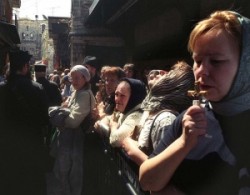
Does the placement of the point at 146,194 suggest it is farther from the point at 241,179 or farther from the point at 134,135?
the point at 241,179

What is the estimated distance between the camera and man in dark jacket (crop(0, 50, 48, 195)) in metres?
4.54

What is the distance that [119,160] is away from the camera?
134 inches

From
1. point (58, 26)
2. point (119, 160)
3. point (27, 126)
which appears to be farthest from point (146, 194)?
point (58, 26)

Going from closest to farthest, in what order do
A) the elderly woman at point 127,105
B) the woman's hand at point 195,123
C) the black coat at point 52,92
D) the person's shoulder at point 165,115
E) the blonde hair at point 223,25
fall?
the woman's hand at point 195,123 → the blonde hair at point 223,25 → the person's shoulder at point 165,115 → the elderly woman at point 127,105 → the black coat at point 52,92

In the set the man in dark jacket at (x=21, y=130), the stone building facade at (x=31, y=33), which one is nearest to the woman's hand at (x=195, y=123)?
the man in dark jacket at (x=21, y=130)

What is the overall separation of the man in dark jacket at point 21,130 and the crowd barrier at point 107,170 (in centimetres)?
60

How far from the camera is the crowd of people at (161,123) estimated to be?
147cm

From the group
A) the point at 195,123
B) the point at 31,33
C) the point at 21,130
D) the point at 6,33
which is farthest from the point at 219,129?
the point at 31,33

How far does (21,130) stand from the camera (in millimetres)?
4621

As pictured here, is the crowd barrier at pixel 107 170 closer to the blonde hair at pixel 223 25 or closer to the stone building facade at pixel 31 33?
the blonde hair at pixel 223 25

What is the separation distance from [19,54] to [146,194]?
2.82 m

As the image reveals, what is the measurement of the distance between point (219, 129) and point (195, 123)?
15 cm

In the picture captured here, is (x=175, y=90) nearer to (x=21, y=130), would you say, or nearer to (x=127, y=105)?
(x=127, y=105)

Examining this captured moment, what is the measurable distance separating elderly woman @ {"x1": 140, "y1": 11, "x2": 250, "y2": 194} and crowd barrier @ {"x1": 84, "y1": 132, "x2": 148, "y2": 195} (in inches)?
38.0
